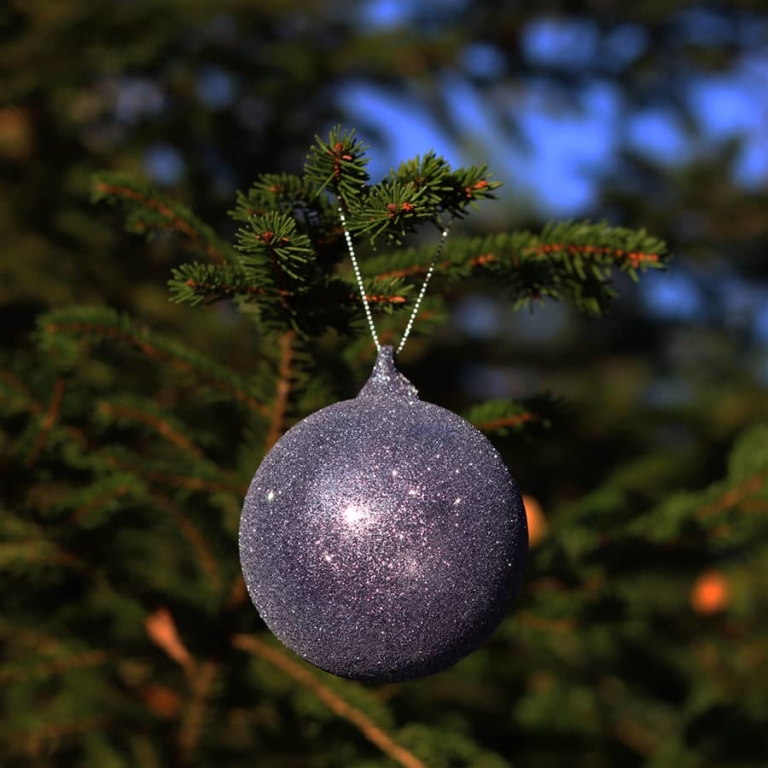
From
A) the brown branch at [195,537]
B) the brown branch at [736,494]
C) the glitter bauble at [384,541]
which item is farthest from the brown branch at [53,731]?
the brown branch at [736,494]

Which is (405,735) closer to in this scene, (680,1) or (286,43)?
(286,43)

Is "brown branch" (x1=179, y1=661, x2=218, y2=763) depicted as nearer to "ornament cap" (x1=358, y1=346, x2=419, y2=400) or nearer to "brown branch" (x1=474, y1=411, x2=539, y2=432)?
"brown branch" (x1=474, y1=411, x2=539, y2=432)

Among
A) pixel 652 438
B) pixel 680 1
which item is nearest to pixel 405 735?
pixel 652 438

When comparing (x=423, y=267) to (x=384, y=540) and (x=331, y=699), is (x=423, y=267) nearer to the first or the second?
(x=384, y=540)

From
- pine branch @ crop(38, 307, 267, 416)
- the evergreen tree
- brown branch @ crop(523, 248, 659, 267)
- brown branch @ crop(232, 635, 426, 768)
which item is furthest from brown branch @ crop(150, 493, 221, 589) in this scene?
brown branch @ crop(523, 248, 659, 267)

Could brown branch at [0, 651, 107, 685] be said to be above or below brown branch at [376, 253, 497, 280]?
below

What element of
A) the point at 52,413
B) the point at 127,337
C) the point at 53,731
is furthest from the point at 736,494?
the point at 53,731

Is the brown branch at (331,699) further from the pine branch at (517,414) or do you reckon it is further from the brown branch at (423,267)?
the brown branch at (423,267)
